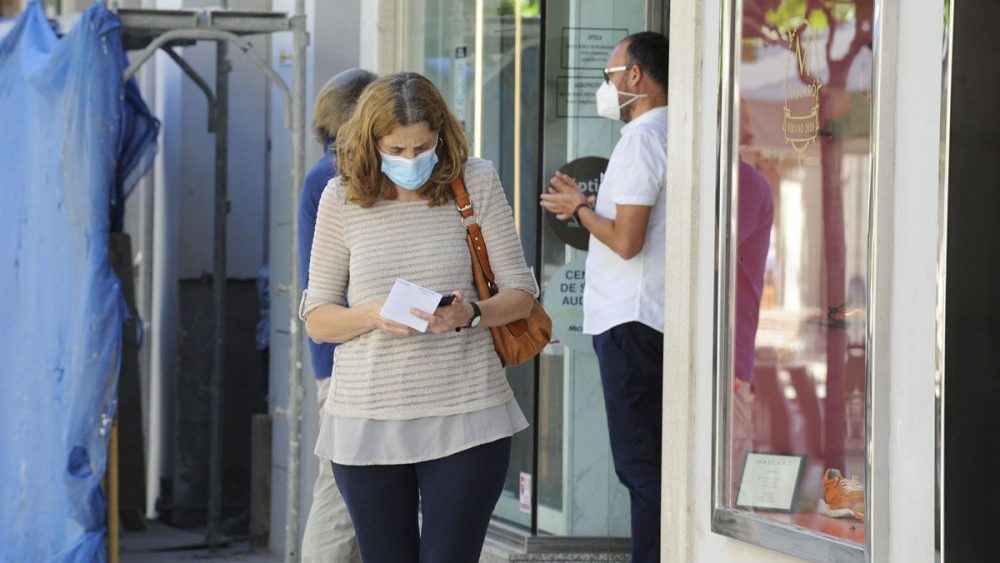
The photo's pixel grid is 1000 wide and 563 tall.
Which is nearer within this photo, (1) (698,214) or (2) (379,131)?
(2) (379,131)

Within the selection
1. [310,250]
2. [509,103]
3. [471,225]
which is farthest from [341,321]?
[509,103]

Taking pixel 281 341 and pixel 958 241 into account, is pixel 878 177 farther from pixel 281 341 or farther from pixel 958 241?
pixel 281 341

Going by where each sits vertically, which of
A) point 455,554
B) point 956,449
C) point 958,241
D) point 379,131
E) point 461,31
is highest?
point 461,31

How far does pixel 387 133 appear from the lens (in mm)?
4012

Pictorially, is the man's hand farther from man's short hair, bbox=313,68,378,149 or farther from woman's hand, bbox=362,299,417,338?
woman's hand, bbox=362,299,417,338

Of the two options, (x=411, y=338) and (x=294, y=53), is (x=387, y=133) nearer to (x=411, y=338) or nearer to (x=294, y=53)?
(x=411, y=338)

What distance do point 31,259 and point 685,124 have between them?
160 inches

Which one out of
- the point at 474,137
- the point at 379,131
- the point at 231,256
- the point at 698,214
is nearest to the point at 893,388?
the point at 698,214

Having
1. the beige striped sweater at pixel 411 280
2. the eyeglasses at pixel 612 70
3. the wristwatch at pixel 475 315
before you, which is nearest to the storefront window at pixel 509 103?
the eyeglasses at pixel 612 70

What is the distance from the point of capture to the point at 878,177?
3.99 m

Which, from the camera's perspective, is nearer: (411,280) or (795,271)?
(411,280)

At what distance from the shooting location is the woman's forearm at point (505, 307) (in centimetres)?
401

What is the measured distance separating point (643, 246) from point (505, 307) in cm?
152

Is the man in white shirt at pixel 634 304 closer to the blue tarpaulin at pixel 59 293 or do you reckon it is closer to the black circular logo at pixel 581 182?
the black circular logo at pixel 581 182
